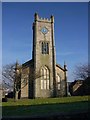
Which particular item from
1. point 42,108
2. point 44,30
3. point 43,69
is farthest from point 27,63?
point 42,108

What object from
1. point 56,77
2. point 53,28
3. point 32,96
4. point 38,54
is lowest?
point 32,96

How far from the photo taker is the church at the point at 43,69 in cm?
4401

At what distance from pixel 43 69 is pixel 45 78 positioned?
1609mm

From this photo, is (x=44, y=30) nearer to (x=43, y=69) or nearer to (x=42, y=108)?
(x=43, y=69)

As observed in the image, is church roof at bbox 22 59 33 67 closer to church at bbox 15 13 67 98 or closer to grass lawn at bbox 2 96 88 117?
church at bbox 15 13 67 98

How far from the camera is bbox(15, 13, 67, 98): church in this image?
1733 inches

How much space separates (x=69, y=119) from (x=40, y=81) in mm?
34789

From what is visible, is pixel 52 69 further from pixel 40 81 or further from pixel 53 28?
pixel 53 28

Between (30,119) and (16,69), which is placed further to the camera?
(16,69)

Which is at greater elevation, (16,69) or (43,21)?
(43,21)

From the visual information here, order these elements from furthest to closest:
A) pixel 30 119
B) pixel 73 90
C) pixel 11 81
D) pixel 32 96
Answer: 1. pixel 73 90
2. pixel 32 96
3. pixel 11 81
4. pixel 30 119

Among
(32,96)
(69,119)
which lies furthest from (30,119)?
(32,96)

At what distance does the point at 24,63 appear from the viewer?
45375 mm

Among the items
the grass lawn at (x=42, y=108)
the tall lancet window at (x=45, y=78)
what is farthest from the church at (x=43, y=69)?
the grass lawn at (x=42, y=108)
